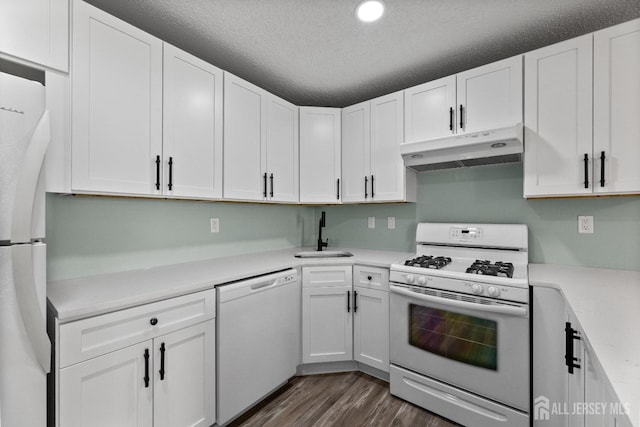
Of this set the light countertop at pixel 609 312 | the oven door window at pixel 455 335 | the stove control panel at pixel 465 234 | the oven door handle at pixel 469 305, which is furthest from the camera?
the stove control panel at pixel 465 234

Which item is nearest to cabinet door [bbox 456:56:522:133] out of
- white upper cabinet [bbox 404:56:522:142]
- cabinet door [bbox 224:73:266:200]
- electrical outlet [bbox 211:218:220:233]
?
white upper cabinet [bbox 404:56:522:142]

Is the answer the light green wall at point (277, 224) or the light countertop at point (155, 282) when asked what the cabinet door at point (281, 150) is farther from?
the light countertop at point (155, 282)

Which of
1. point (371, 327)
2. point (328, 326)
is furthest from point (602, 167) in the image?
point (328, 326)

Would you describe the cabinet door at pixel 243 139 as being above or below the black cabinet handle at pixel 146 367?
above

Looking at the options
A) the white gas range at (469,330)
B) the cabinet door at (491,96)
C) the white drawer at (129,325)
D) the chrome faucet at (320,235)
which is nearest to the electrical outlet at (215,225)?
the white drawer at (129,325)

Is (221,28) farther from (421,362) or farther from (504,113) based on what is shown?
(421,362)

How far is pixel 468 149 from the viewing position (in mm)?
1987

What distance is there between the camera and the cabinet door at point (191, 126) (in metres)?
1.77

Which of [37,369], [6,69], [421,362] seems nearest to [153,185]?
[6,69]

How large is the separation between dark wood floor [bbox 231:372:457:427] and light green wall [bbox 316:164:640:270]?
1267mm

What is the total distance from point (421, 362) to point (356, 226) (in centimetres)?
147

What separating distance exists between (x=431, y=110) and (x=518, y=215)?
1043mm

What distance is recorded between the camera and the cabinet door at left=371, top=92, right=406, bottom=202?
2434mm

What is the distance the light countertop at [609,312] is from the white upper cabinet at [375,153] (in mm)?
1136
